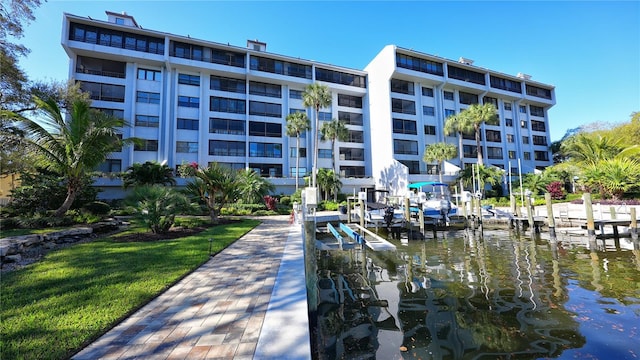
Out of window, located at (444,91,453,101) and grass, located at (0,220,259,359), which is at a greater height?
window, located at (444,91,453,101)

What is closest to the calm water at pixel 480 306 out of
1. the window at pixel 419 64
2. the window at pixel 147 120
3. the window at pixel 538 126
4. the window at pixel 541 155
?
the window at pixel 147 120

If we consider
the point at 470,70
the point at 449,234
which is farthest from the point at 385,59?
the point at 449,234

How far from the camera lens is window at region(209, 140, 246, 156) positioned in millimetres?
32853

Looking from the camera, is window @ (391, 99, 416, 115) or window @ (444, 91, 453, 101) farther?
window @ (444, 91, 453, 101)

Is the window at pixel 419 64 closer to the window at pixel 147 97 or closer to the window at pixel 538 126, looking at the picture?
the window at pixel 538 126

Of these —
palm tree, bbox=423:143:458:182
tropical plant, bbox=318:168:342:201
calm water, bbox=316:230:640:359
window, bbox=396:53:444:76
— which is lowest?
calm water, bbox=316:230:640:359

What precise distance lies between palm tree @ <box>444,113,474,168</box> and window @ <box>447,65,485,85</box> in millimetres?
7447

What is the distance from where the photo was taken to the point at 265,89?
3656 cm

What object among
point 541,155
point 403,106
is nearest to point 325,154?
point 403,106

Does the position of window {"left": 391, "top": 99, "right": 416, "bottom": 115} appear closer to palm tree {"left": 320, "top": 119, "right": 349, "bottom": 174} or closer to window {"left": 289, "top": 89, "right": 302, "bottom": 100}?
palm tree {"left": 320, "top": 119, "right": 349, "bottom": 174}

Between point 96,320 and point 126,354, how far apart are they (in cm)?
112

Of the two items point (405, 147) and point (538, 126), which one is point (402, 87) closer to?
point (405, 147)

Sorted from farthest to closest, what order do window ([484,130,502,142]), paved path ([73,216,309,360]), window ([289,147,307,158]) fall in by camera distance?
window ([484,130,502,142]) → window ([289,147,307,158]) → paved path ([73,216,309,360])

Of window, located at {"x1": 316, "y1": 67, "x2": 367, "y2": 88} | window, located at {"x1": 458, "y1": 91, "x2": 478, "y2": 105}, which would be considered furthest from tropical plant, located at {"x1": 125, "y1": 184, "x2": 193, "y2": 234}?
window, located at {"x1": 458, "y1": 91, "x2": 478, "y2": 105}
